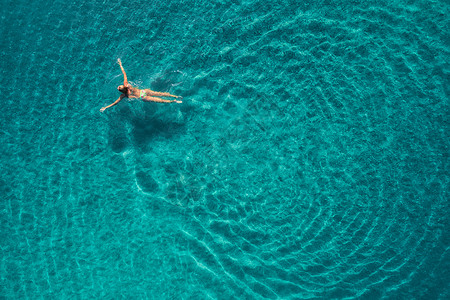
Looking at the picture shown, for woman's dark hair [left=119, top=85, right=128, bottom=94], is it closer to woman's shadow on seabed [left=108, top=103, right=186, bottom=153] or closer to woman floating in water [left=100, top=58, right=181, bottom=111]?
woman floating in water [left=100, top=58, right=181, bottom=111]

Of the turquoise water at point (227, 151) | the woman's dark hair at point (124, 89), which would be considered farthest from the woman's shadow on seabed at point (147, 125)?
the woman's dark hair at point (124, 89)

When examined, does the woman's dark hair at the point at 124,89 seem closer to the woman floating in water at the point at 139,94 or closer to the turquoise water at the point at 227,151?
the woman floating in water at the point at 139,94

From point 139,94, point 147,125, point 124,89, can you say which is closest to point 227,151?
point 147,125

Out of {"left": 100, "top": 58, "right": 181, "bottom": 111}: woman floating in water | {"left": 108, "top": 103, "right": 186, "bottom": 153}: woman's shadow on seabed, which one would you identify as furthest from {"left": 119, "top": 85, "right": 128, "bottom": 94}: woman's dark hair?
{"left": 108, "top": 103, "right": 186, "bottom": 153}: woman's shadow on seabed

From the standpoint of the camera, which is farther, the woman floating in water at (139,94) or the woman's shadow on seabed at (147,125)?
the woman's shadow on seabed at (147,125)

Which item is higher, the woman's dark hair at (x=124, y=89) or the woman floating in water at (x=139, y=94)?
the woman floating in water at (x=139, y=94)

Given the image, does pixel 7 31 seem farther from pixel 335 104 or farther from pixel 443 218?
pixel 443 218

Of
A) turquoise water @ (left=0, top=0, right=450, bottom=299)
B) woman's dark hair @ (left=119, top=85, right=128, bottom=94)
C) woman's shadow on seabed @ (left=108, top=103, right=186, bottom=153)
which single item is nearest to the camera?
woman's dark hair @ (left=119, top=85, right=128, bottom=94)

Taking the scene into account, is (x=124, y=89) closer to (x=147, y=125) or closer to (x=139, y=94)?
(x=139, y=94)
